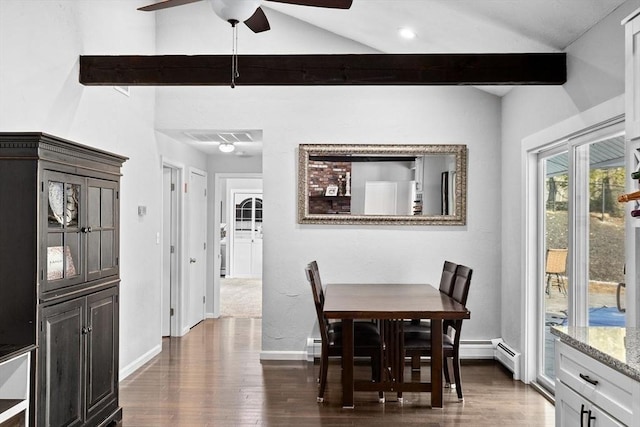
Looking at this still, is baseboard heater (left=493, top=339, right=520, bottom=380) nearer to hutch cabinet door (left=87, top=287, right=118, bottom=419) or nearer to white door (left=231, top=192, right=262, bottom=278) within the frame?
hutch cabinet door (left=87, top=287, right=118, bottom=419)

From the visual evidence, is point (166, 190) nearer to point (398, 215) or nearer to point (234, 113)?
point (234, 113)

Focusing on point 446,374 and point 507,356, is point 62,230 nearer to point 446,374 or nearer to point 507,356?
point 446,374

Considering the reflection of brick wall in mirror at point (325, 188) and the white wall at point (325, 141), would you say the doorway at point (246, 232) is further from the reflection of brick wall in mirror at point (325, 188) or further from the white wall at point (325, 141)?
the reflection of brick wall in mirror at point (325, 188)

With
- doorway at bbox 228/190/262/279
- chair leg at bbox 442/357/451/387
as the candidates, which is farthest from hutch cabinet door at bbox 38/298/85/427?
doorway at bbox 228/190/262/279

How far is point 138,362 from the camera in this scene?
203 inches

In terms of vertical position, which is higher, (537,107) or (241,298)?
(537,107)

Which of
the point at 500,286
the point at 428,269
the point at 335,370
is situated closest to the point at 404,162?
the point at 428,269

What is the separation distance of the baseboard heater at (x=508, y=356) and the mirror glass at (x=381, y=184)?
122 centimetres

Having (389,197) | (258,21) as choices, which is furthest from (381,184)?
(258,21)

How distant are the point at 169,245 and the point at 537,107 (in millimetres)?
4126

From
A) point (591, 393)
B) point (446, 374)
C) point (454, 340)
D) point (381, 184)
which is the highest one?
point (381, 184)

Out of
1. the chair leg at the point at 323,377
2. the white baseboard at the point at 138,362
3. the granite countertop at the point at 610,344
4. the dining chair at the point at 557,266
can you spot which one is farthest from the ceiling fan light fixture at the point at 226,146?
the granite countertop at the point at 610,344

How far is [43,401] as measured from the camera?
2.79m

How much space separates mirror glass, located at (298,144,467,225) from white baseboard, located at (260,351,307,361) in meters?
1.28
